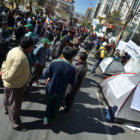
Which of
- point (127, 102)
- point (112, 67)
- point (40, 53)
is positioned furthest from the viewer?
point (112, 67)

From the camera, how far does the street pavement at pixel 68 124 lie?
2881mm

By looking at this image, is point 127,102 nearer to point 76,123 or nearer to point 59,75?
point 76,123

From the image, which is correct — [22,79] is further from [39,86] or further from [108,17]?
[108,17]

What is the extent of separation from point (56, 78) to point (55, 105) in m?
0.72

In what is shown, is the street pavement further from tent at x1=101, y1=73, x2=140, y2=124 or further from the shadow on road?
tent at x1=101, y1=73, x2=140, y2=124

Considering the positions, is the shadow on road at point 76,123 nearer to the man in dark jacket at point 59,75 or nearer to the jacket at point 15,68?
the man in dark jacket at point 59,75

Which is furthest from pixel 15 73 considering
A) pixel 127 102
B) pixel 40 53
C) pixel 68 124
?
pixel 127 102

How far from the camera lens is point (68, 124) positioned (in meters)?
3.41

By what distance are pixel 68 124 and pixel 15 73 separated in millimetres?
2069

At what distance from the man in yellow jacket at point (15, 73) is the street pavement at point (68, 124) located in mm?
444

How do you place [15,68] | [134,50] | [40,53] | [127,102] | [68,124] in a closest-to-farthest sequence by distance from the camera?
[15,68] → [68,124] → [127,102] → [40,53] → [134,50]

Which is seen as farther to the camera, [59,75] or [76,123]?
[76,123]

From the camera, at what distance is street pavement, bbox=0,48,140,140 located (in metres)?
2.88

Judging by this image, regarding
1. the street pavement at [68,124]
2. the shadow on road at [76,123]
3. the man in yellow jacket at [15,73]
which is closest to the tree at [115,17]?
the street pavement at [68,124]
